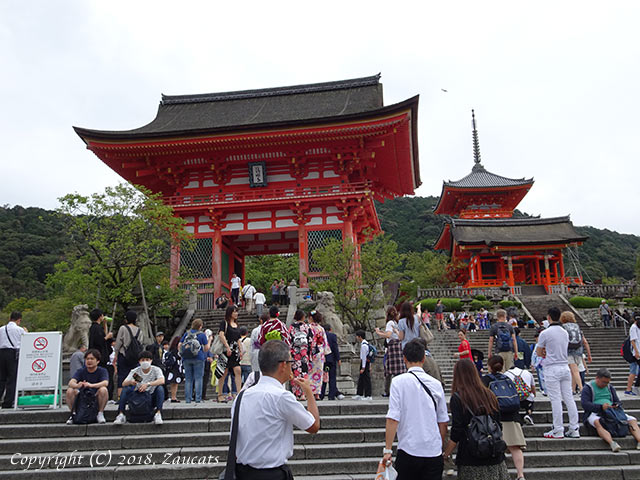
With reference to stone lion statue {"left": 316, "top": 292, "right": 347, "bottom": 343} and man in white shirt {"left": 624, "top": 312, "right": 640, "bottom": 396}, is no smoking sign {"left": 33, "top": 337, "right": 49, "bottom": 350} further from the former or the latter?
man in white shirt {"left": 624, "top": 312, "right": 640, "bottom": 396}

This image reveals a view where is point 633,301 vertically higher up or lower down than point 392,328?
higher up

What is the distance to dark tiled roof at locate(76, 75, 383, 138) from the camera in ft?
78.8

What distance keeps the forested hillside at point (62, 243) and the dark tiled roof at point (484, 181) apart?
10.0m

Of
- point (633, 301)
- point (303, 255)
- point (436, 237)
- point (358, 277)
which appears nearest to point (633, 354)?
point (358, 277)

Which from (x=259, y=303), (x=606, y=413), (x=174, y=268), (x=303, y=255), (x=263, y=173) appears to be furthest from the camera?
(x=263, y=173)

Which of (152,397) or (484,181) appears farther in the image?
(484,181)

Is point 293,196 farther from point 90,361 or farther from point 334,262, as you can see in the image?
point 90,361

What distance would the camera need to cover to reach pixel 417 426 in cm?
390

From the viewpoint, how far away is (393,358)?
26.5 ft

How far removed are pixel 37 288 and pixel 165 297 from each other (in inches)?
1320

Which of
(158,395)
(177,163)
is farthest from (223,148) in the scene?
(158,395)

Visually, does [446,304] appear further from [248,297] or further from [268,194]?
[248,297]

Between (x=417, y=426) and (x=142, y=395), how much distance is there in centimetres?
431

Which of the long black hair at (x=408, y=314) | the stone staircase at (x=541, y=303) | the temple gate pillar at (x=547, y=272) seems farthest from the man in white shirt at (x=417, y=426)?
the temple gate pillar at (x=547, y=272)
